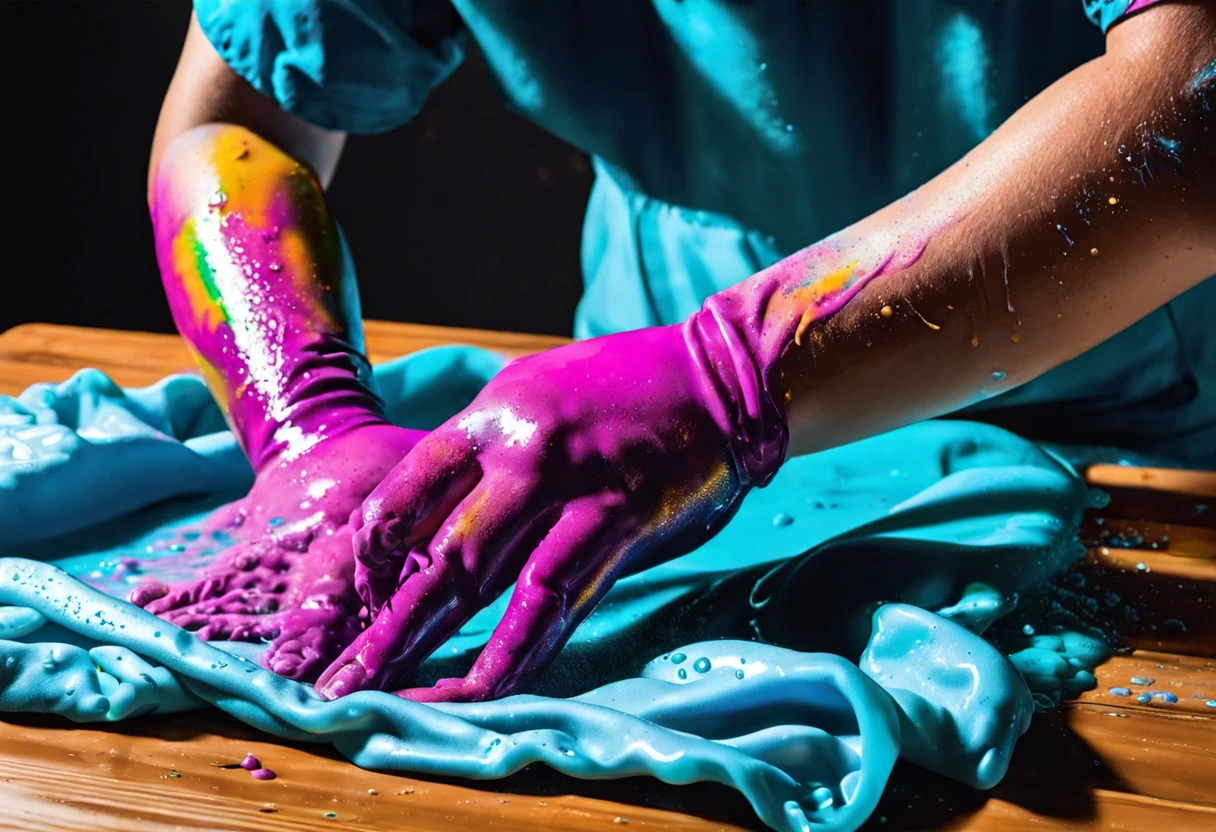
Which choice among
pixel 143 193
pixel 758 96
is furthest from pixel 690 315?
pixel 143 193

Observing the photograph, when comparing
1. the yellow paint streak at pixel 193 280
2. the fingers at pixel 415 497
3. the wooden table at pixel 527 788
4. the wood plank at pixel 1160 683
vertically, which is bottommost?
the wood plank at pixel 1160 683

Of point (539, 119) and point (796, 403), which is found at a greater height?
point (539, 119)

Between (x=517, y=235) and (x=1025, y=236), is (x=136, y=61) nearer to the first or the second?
(x=517, y=235)

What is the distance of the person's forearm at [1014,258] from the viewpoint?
693mm

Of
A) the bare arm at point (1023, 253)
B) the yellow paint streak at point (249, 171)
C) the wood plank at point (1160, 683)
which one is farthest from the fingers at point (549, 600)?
the yellow paint streak at point (249, 171)

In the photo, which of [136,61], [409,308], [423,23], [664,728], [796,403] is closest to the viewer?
[664,728]

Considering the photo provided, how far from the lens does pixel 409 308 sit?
7.22 feet

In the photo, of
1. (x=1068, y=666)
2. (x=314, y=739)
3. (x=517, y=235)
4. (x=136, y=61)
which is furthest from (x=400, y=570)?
(x=136, y=61)

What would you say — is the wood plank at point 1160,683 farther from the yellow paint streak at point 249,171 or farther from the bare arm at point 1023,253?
the yellow paint streak at point 249,171

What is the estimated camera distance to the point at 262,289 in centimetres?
89

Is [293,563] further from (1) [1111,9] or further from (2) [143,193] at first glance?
(2) [143,193]

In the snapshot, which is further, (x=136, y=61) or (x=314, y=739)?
(x=136, y=61)

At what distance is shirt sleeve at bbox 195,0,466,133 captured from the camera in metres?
0.99

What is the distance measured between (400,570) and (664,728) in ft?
0.56
